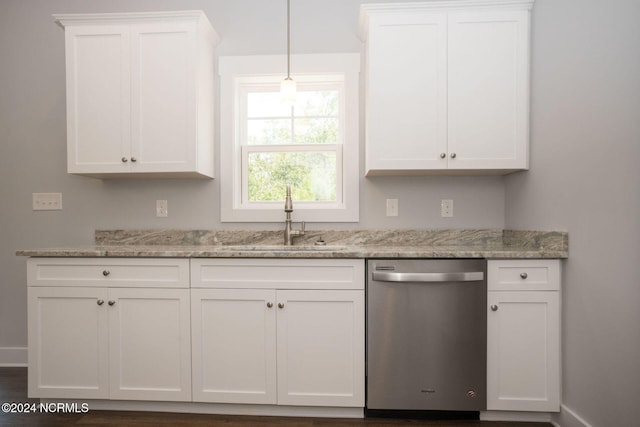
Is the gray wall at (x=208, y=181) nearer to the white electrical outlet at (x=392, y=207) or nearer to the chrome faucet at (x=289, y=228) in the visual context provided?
the white electrical outlet at (x=392, y=207)

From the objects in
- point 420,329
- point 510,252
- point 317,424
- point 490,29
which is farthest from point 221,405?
point 490,29

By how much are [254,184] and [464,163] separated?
4.74 ft

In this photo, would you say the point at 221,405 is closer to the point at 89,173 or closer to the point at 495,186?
the point at 89,173

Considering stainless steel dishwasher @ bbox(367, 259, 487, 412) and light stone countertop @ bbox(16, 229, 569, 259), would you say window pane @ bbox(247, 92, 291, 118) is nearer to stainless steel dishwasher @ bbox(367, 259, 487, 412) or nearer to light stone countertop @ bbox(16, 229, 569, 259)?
light stone countertop @ bbox(16, 229, 569, 259)

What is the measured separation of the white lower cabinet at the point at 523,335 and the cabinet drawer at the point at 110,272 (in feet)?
5.44

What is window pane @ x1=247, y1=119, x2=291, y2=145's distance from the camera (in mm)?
2611

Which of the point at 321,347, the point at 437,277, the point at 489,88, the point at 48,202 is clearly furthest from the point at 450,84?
the point at 48,202

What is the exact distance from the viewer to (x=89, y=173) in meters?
2.21

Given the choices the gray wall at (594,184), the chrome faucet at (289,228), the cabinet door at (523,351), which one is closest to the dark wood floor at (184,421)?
the cabinet door at (523,351)

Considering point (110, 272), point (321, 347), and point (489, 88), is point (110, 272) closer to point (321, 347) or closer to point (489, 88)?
point (321, 347)

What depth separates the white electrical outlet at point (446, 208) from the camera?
2439mm

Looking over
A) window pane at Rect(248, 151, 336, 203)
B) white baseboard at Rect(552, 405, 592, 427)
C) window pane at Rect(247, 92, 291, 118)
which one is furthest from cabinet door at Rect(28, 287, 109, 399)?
white baseboard at Rect(552, 405, 592, 427)

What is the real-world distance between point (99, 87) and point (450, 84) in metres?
2.13

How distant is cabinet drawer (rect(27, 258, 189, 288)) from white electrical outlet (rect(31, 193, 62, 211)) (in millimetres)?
767
